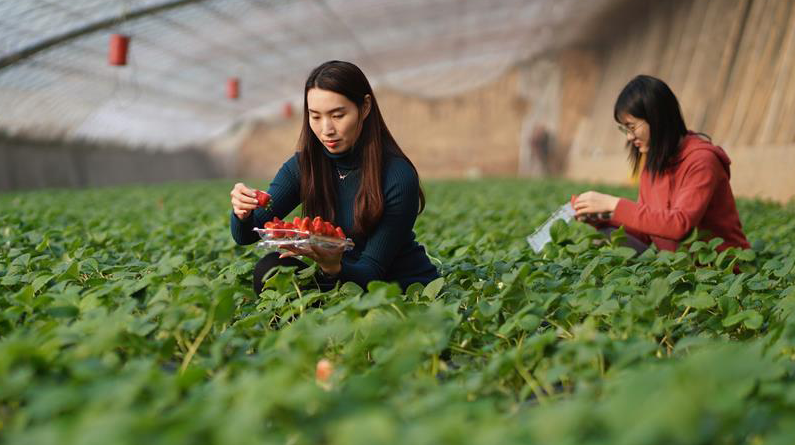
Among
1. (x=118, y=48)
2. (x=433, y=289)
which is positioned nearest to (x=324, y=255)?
(x=433, y=289)

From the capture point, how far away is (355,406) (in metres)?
1.37

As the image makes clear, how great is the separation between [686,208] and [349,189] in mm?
1512

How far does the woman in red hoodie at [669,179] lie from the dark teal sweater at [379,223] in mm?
1004

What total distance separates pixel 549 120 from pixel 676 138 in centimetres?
2048

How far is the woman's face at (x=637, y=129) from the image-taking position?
137 inches

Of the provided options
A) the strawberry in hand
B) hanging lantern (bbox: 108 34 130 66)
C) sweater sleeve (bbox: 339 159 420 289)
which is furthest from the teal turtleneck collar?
hanging lantern (bbox: 108 34 130 66)

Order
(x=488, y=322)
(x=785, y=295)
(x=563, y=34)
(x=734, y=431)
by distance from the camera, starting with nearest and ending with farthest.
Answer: (x=734, y=431), (x=488, y=322), (x=785, y=295), (x=563, y=34)

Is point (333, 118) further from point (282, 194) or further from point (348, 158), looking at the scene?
point (282, 194)

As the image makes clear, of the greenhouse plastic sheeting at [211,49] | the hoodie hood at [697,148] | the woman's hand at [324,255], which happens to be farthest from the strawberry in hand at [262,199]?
the greenhouse plastic sheeting at [211,49]

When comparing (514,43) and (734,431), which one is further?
(514,43)

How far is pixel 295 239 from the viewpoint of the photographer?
2.39 metres

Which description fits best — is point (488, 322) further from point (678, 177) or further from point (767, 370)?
point (678, 177)

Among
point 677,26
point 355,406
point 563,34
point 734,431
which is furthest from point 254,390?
point 563,34

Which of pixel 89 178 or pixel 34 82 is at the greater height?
pixel 34 82
